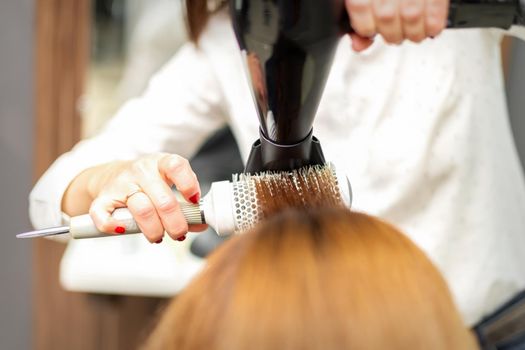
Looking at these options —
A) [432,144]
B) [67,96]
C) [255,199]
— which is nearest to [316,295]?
[255,199]

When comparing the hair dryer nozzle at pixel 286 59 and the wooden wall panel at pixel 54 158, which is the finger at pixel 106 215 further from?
the wooden wall panel at pixel 54 158

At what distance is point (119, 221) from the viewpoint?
0.53m

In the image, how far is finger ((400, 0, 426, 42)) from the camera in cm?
48

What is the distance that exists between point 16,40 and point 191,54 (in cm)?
57

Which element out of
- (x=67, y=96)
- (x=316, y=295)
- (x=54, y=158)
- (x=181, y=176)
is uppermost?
(x=67, y=96)

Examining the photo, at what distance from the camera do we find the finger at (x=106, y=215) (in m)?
0.51

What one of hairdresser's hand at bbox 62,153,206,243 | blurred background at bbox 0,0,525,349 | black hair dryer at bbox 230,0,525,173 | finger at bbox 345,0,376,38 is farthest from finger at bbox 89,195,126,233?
blurred background at bbox 0,0,525,349

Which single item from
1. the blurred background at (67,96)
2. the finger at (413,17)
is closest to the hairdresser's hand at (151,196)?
the finger at (413,17)

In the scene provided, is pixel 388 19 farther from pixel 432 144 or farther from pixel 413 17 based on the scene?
pixel 432 144

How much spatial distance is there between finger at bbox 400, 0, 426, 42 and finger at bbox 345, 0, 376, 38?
0.07 feet

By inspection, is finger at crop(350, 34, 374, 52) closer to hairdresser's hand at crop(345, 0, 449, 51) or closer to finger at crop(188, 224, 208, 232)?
hairdresser's hand at crop(345, 0, 449, 51)

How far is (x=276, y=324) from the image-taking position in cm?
39

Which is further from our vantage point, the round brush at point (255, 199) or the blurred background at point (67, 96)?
the blurred background at point (67, 96)

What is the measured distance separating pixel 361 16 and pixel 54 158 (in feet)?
3.11
